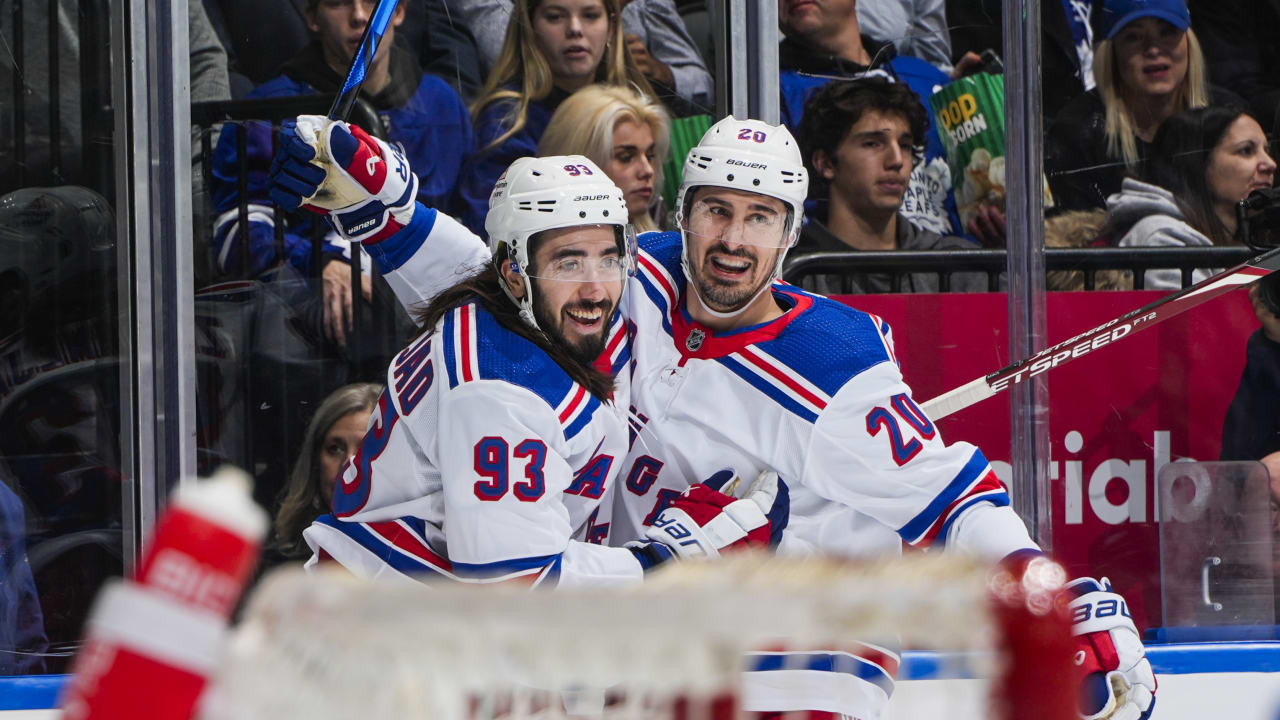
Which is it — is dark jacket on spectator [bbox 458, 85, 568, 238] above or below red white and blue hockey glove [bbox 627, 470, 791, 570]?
above

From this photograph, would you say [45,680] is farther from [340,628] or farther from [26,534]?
[340,628]

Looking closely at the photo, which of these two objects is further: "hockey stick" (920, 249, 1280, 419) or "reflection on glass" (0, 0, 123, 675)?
"reflection on glass" (0, 0, 123, 675)

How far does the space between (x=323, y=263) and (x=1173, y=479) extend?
194cm

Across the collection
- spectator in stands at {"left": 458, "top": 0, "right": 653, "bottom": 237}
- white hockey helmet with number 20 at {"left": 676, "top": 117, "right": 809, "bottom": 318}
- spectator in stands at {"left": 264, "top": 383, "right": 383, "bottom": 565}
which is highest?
spectator in stands at {"left": 458, "top": 0, "right": 653, "bottom": 237}

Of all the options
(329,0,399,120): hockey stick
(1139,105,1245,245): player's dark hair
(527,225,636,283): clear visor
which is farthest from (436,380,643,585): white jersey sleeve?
(1139,105,1245,245): player's dark hair

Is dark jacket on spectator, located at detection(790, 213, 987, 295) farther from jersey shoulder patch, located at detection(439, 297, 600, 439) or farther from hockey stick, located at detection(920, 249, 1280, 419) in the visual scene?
jersey shoulder patch, located at detection(439, 297, 600, 439)

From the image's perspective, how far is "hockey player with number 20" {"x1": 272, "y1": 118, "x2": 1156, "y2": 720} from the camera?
208 cm

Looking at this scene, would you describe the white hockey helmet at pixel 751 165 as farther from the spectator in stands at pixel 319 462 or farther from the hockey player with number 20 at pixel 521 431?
the spectator in stands at pixel 319 462

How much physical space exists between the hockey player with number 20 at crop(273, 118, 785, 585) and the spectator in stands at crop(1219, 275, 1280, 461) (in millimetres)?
1469

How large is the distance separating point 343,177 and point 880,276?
135cm

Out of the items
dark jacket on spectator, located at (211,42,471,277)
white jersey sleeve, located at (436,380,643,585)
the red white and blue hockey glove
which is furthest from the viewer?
dark jacket on spectator, located at (211,42,471,277)

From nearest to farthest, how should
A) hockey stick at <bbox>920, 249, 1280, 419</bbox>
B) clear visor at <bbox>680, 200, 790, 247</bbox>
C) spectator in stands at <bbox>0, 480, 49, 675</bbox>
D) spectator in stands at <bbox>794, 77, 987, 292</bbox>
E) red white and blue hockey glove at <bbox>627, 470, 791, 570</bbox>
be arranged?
red white and blue hockey glove at <bbox>627, 470, 791, 570</bbox>, clear visor at <bbox>680, 200, 790, 247</bbox>, hockey stick at <bbox>920, 249, 1280, 419</bbox>, spectator in stands at <bbox>0, 480, 49, 675</bbox>, spectator in stands at <bbox>794, 77, 987, 292</bbox>

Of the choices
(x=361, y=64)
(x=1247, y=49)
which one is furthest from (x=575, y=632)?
(x=1247, y=49)

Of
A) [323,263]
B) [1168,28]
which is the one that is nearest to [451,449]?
[323,263]
